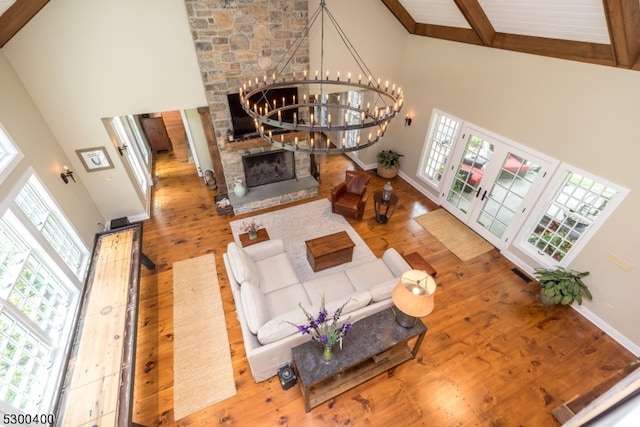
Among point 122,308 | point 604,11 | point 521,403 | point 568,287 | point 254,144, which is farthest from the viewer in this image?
point 254,144

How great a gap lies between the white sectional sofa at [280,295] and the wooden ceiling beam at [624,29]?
376cm

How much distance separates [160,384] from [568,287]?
6213mm

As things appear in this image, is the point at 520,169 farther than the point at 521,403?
Yes

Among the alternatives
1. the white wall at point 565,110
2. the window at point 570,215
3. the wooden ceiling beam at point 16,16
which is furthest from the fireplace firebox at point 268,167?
the window at point 570,215

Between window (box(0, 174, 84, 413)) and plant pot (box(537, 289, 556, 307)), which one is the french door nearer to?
plant pot (box(537, 289, 556, 307))

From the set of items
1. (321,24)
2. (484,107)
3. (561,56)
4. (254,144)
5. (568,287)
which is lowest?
(568,287)

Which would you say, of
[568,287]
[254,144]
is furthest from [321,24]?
[568,287]

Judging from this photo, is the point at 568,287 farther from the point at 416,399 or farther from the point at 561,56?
the point at 561,56

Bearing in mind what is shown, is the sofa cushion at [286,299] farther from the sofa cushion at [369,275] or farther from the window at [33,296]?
the window at [33,296]

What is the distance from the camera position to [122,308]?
12.4 ft

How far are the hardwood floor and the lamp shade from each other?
149cm

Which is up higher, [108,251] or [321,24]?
[321,24]

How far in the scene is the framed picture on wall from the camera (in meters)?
5.37

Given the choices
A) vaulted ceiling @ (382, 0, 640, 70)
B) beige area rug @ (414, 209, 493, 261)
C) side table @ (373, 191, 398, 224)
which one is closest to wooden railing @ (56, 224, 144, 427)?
side table @ (373, 191, 398, 224)
